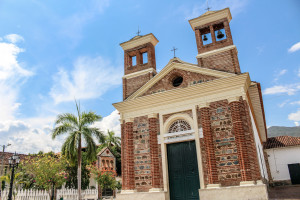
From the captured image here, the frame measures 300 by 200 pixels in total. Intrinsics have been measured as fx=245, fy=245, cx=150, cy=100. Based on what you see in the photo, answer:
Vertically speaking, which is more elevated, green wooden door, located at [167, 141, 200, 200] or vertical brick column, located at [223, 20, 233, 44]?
vertical brick column, located at [223, 20, 233, 44]

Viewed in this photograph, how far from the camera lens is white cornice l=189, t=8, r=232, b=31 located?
13.4 meters

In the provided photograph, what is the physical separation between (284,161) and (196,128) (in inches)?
697

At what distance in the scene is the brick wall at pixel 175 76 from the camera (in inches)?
509

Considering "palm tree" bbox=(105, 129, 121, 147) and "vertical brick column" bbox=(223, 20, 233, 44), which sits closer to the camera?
"vertical brick column" bbox=(223, 20, 233, 44)

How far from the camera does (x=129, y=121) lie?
549 inches

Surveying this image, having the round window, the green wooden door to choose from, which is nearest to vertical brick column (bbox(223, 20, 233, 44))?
the round window

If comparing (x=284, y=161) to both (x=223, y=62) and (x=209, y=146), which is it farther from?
(x=209, y=146)

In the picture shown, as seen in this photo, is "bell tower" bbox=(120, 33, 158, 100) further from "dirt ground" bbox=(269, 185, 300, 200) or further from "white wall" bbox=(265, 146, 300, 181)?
"white wall" bbox=(265, 146, 300, 181)

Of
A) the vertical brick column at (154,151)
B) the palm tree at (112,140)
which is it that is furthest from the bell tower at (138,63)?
the palm tree at (112,140)

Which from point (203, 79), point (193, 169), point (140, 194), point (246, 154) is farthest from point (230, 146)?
point (140, 194)

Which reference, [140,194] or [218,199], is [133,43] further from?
[218,199]

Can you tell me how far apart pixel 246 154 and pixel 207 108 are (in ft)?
9.21

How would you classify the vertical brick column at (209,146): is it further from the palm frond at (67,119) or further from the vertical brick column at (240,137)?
the palm frond at (67,119)

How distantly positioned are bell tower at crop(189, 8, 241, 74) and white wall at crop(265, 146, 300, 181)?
1707 cm
